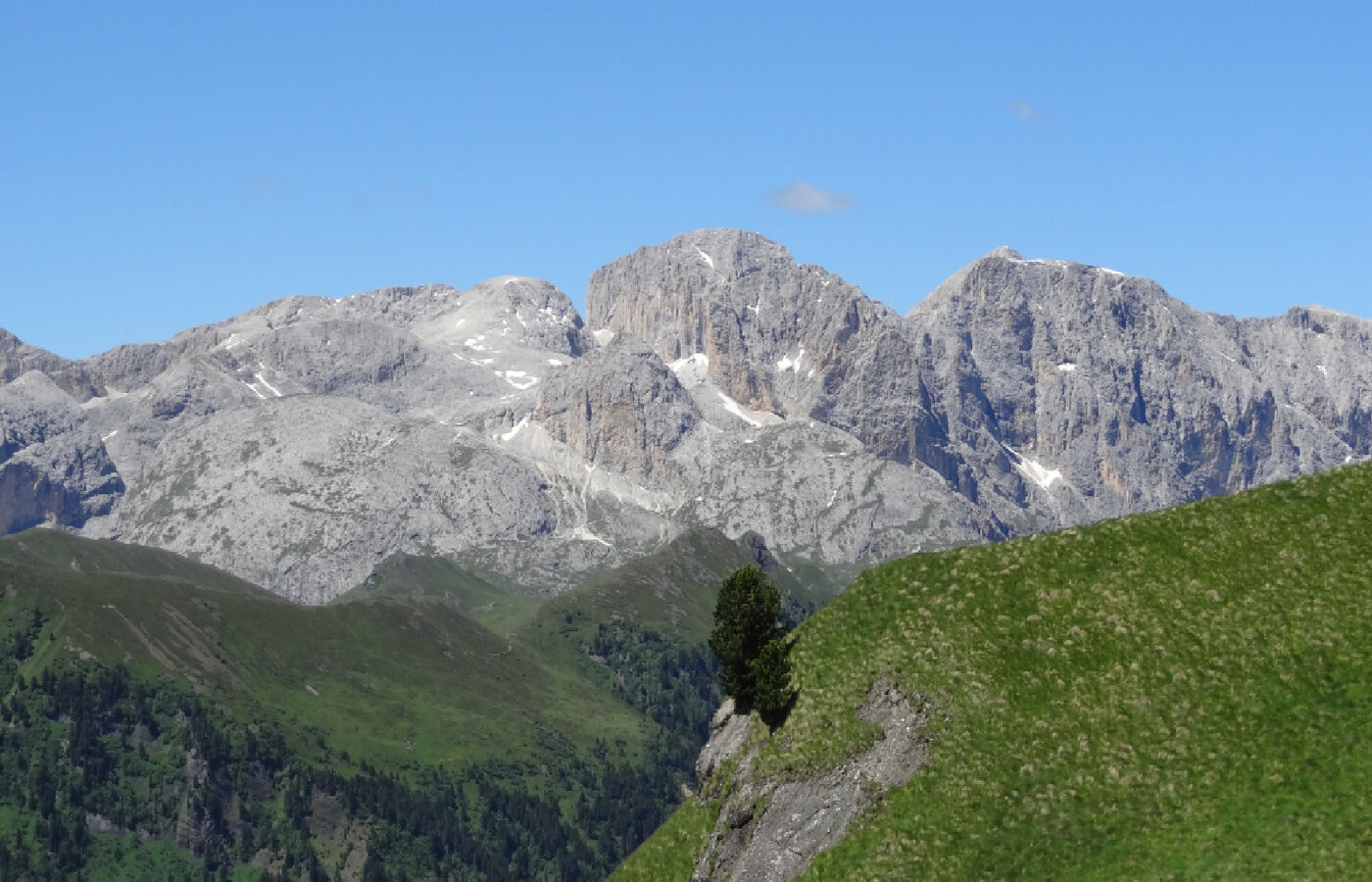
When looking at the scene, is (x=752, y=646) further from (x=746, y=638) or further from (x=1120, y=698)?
(x=1120, y=698)

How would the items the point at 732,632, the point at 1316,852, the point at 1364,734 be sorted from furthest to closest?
the point at 732,632
the point at 1364,734
the point at 1316,852

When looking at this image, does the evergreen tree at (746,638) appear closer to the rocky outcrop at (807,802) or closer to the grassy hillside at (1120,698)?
the grassy hillside at (1120,698)

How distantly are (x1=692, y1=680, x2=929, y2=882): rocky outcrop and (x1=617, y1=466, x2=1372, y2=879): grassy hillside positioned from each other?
114 centimetres

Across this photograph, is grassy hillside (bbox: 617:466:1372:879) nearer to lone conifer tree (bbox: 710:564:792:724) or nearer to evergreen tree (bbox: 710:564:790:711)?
lone conifer tree (bbox: 710:564:792:724)

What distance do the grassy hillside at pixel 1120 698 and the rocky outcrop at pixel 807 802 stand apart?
114 cm

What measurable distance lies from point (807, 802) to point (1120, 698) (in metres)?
22.6

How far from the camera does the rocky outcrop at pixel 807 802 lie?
11588cm

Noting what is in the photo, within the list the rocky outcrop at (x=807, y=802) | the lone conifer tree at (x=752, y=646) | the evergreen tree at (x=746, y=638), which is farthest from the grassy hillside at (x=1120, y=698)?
the evergreen tree at (x=746, y=638)

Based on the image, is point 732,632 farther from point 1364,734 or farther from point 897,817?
point 1364,734

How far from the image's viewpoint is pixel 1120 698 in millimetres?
115688

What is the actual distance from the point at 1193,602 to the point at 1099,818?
20496 millimetres

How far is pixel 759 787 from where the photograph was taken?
120875mm

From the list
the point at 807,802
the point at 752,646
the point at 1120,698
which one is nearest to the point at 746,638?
the point at 752,646

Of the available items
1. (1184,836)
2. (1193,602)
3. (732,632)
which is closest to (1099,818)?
(1184,836)
